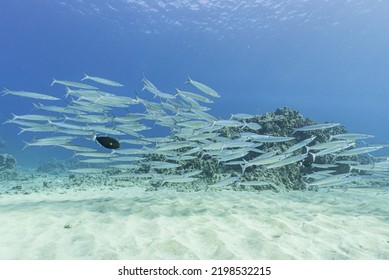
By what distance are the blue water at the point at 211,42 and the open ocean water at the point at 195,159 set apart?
0.46 metres

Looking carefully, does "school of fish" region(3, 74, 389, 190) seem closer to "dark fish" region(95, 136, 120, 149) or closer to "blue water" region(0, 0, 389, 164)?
"dark fish" region(95, 136, 120, 149)

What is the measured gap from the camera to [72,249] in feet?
12.9

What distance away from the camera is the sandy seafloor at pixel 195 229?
3.86 m

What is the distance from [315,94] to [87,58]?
3471 inches

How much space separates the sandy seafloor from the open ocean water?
3cm

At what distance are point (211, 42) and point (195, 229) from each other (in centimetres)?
5716

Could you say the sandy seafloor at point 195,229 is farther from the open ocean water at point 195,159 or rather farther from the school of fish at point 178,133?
the school of fish at point 178,133

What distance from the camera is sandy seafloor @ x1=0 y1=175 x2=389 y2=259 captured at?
386 centimetres

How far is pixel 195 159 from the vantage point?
995 cm

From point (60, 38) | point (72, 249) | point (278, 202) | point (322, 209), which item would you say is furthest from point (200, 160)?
point (60, 38)

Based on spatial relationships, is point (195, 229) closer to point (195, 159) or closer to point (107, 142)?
point (107, 142)

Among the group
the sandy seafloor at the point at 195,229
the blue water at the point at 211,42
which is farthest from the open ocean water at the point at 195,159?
the blue water at the point at 211,42

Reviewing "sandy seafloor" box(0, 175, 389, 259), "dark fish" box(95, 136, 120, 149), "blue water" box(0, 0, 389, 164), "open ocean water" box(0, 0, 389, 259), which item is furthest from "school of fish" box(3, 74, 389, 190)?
"blue water" box(0, 0, 389, 164)
